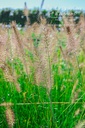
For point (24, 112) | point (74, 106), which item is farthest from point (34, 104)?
point (74, 106)

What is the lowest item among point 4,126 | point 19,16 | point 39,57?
point 19,16

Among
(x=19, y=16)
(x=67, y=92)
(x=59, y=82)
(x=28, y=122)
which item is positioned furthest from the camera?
(x=19, y=16)

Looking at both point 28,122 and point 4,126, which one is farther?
point 4,126

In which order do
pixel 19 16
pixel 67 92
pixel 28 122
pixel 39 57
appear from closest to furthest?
pixel 39 57 < pixel 28 122 < pixel 67 92 < pixel 19 16

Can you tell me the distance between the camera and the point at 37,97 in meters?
2.30

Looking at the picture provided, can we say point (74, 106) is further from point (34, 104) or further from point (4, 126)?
point (4, 126)

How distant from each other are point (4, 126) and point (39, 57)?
677 mm

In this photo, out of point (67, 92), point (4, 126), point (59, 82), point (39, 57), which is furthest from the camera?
point (59, 82)

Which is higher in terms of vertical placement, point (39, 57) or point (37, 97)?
point (39, 57)

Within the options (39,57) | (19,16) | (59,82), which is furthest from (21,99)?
(19,16)

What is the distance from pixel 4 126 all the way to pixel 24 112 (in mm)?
138

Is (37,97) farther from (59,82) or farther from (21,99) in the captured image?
(59,82)

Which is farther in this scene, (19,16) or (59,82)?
(19,16)

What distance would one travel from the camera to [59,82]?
2684mm
